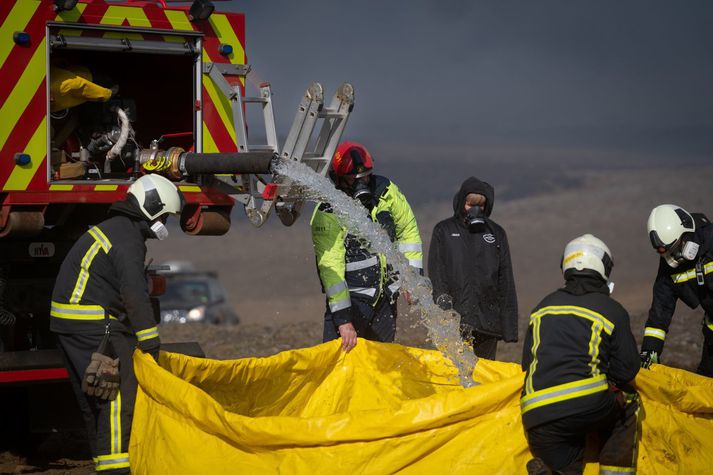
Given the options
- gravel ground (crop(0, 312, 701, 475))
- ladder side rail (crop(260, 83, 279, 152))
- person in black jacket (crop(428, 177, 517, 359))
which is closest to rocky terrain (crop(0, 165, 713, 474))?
gravel ground (crop(0, 312, 701, 475))

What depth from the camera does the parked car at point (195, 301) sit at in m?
13.4

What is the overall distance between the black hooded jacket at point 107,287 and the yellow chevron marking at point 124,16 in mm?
1305


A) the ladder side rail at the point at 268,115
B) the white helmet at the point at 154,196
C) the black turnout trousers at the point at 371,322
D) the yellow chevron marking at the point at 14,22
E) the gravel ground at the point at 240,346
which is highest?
the yellow chevron marking at the point at 14,22

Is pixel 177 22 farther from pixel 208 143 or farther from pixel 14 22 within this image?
pixel 14 22

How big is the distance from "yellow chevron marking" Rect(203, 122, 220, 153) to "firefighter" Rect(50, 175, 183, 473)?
1.11 m

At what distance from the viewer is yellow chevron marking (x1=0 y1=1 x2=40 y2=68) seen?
5.23 metres

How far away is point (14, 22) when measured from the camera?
5250 millimetres

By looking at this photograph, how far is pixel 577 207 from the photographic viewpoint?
2212 cm

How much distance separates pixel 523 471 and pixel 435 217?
17917mm

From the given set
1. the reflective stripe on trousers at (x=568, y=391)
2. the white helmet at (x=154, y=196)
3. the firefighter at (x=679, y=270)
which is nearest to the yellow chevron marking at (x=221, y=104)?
the white helmet at (x=154, y=196)

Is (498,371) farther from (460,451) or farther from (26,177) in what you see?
(26,177)

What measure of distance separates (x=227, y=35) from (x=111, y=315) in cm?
190

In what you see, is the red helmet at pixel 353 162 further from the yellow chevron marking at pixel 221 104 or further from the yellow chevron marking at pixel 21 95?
the yellow chevron marking at pixel 21 95

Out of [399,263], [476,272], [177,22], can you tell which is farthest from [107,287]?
[476,272]
